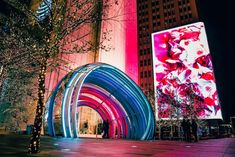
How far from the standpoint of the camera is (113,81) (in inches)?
824

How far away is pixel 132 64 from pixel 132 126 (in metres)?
29.5

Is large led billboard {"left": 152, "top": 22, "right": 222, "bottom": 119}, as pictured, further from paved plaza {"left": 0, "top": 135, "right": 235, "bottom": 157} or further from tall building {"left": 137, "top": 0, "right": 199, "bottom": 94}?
paved plaza {"left": 0, "top": 135, "right": 235, "bottom": 157}

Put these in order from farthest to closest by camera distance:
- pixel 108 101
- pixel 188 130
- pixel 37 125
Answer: pixel 108 101, pixel 188 130, pixel 37 125

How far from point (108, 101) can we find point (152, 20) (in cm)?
7761

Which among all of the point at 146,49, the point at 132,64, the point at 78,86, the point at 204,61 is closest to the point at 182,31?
the point at 204,61

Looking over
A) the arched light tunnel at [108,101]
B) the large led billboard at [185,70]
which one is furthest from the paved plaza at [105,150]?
the large led billboard at [185,70]

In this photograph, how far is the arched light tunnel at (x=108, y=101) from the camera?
16797 millimetres

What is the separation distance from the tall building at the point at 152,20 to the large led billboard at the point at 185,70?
19.6 metres

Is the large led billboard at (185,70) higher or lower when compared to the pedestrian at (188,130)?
higher

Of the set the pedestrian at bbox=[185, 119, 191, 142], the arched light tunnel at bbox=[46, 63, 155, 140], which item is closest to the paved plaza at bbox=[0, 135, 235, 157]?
the arched light tunnel at bbox=[46, 63, 155, 140]

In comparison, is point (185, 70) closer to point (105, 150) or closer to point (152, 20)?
point (152, 20)

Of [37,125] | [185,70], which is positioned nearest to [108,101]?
[37,125]

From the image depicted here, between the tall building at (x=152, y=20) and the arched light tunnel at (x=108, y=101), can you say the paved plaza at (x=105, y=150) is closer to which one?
the arched light tunnel at (x=108, y=101)

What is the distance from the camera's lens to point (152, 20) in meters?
93.5
